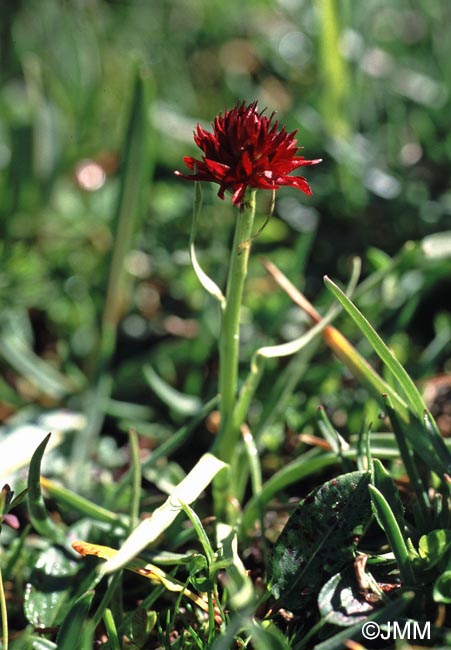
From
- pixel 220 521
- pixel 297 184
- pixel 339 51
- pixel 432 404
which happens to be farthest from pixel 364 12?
pixel 220 521

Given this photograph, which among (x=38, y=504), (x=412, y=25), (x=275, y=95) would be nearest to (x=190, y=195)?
(x=275, y=95)

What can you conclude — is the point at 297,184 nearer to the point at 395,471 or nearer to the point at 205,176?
the point at 205,176

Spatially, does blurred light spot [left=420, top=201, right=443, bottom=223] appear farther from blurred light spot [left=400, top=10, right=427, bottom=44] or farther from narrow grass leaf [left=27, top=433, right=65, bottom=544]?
narrow grass leaf [left=27, top=433, right=65, bottom=544]

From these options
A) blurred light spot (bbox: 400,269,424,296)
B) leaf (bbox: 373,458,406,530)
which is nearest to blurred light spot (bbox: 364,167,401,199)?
blurred light spot (bbox: 400,269,424,296)

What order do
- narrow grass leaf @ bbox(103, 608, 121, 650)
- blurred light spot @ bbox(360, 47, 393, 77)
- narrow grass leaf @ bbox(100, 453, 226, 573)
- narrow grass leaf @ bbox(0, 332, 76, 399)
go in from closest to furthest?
narrow grass leaf @ bbox(100, 453, 226, 573), narrow grass leaf @ bbox(103, 608, 121, 650), narrow grass leaf @ bbox(0, 332, 76, 399), blurred light spot @ bbox(360, 47, 393, 77)

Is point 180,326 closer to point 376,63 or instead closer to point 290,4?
point 376,63

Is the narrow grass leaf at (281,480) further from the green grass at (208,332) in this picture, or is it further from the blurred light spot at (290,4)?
the blurred light spot at (290,4)
